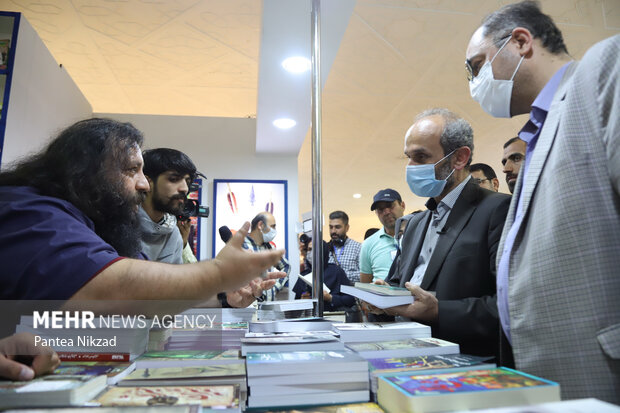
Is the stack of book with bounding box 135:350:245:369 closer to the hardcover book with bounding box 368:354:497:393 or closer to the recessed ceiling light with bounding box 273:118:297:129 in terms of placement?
the hardcover book with bounding box 368:354:497:393

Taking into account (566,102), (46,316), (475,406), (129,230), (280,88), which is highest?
(280,88)

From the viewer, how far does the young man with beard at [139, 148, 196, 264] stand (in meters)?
2.52

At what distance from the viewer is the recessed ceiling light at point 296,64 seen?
2961 mm

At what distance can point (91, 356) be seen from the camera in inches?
35.5

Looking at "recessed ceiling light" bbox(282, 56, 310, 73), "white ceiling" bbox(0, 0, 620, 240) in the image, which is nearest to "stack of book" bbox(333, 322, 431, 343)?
"white ceiling" bbox(0, 0, 620, 240)

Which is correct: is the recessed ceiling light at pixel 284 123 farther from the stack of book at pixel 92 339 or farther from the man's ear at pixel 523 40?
the stack of book at pixel 92 339

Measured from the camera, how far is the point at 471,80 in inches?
63.5

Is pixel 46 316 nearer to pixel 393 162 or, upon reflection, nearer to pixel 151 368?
pixel 151 368

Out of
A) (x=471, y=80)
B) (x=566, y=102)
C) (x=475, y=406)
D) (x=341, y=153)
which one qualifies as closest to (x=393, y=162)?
(x=341, y=153)

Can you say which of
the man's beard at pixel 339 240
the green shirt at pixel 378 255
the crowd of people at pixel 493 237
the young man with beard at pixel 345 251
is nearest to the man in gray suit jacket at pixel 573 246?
the crowd of people at pixel 493 237

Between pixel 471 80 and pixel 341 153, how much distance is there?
242 inches

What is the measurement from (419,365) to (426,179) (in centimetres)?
119

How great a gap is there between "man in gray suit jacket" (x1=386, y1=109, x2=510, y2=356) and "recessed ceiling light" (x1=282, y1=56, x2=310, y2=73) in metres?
1.35

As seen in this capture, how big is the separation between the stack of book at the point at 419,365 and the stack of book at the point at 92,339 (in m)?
0.55
